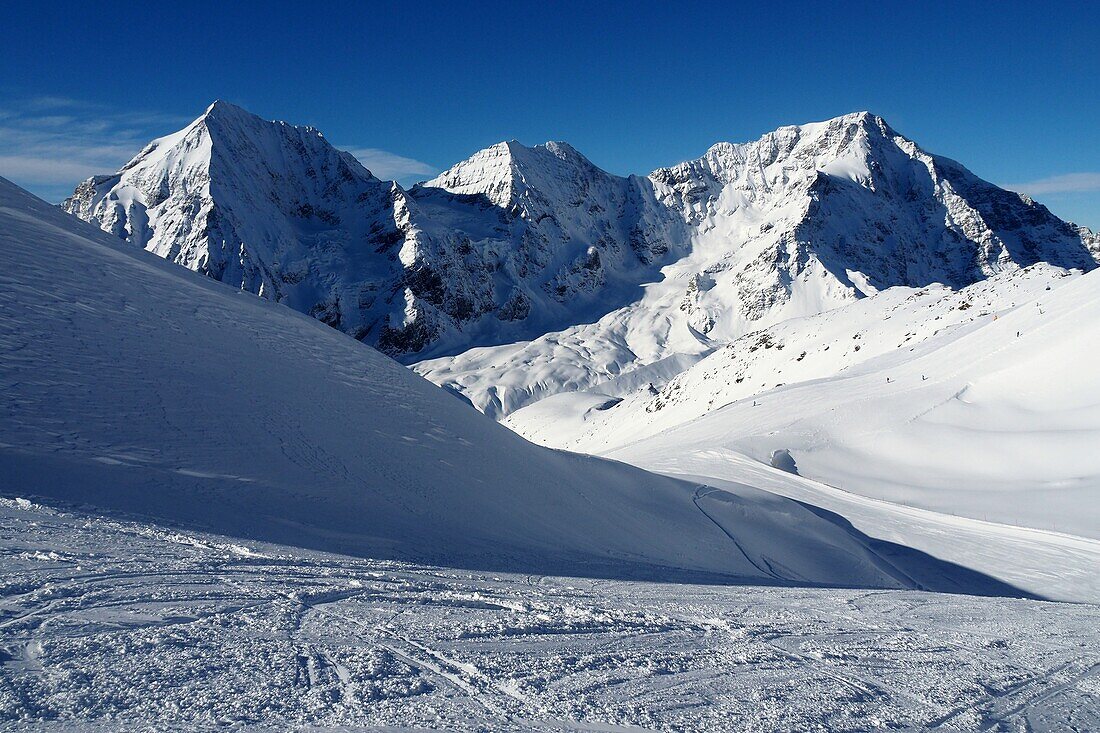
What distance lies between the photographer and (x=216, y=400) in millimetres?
8688

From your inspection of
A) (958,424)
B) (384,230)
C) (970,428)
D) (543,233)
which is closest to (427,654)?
(970,428)

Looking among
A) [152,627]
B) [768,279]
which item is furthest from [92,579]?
[768,279]

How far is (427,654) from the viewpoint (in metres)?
4.03

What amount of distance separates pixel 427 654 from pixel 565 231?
153274 millimetres

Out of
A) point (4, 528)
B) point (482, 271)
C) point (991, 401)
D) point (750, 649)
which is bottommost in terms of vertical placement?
point (4, 528)

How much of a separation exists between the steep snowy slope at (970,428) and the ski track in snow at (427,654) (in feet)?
40.8

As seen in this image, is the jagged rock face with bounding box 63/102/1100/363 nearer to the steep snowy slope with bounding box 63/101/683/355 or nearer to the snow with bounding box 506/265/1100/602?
the steep snowy slope with bounding box 63/101/683/355

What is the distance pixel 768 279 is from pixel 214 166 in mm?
106510

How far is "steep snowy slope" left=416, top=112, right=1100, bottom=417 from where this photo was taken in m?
112

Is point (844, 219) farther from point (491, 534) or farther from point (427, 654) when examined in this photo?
point (427, 654)

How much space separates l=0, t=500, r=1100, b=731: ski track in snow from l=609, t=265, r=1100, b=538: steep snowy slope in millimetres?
12449

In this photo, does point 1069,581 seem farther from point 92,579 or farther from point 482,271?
point 482,271

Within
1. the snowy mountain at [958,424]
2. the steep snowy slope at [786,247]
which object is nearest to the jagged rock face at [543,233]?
the steep snowy slope at [786,247]

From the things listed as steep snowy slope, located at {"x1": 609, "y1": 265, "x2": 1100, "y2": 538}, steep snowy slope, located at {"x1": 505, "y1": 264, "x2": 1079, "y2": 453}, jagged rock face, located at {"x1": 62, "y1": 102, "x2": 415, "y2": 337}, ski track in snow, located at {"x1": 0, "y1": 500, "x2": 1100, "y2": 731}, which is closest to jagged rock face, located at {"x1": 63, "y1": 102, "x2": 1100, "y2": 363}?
jagged rock face, located at {"x1": 62, "y1": 102, "x2": 415, "y2": 337}
